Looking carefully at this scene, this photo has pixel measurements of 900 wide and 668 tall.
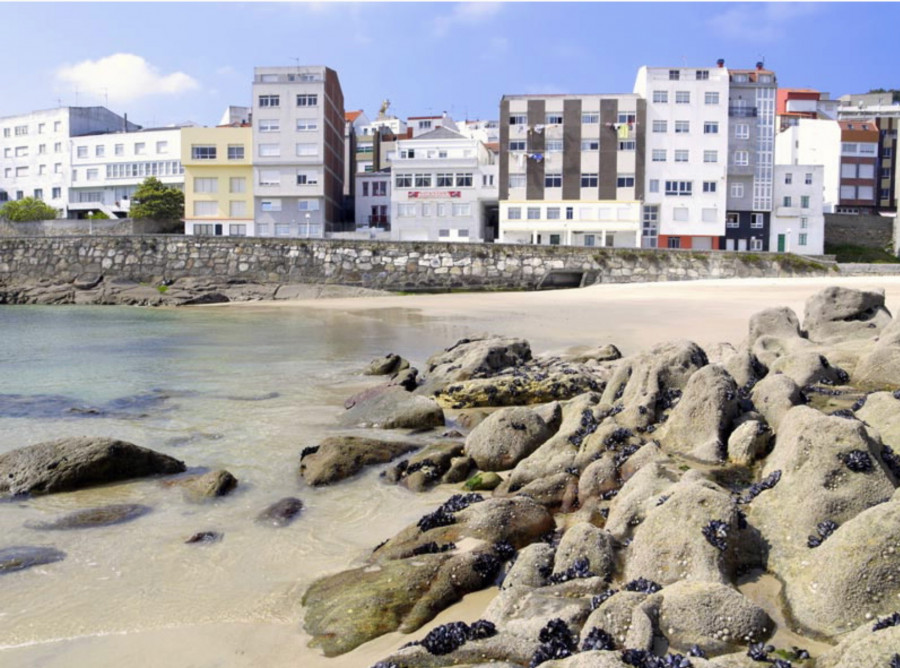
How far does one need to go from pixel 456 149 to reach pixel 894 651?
73.3m

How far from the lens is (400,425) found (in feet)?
41.3

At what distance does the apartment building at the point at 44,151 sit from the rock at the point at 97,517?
9626 centimetres

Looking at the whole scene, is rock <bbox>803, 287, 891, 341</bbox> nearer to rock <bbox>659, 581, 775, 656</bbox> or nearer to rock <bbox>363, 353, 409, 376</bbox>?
rock <bbox>363, 353, 409, 376</bbox>

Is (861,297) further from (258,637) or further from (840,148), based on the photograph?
(840,148)

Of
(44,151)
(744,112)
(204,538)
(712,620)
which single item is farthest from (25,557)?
(44,151)

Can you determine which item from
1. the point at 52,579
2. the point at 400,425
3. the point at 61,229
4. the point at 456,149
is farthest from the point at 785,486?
the point at 61,229

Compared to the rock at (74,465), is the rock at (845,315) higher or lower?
higher

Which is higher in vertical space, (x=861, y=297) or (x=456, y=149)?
(x=456, y=149)

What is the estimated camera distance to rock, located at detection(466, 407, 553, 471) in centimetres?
975

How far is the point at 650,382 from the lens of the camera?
10023 millimetres

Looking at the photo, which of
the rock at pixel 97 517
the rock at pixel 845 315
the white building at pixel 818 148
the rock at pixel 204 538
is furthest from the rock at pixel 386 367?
the white building at pixel 818 148

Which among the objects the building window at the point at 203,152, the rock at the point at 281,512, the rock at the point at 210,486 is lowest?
the rock at the point at 281,512

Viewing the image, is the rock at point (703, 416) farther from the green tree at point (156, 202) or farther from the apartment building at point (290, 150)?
the green tree at point (156, 202)

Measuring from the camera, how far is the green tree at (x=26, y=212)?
80750 millimetres
